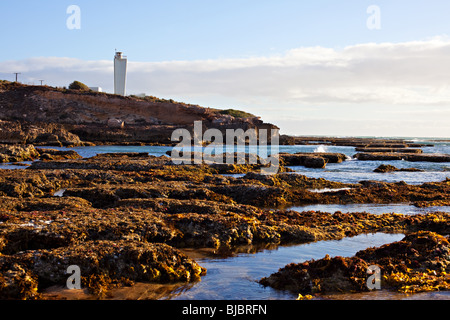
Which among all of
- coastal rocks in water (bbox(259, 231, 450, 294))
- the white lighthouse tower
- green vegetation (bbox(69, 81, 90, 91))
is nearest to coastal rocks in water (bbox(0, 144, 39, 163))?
coastal rocks in water (bbox(259, 231, 450, 294))

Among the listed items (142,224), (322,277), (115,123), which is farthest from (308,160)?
(115,123)

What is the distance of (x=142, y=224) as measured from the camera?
29.1 ft

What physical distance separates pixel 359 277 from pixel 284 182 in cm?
1364

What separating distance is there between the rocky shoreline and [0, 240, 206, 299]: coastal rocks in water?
→ 16 mm

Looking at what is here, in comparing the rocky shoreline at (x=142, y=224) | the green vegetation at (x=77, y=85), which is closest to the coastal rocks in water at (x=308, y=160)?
the rocky shoreline at (x=142, y=224)

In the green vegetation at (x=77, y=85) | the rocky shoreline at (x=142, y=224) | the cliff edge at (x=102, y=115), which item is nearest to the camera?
the rocky shoreline at (x=142, y=224)

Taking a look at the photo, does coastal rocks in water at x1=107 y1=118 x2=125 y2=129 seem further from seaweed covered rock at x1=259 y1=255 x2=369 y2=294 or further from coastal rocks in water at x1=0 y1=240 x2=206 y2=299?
→ seaweed covered rock at x1=259 y1=255 x2=369 y2=294

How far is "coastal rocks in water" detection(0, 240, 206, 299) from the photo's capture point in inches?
240

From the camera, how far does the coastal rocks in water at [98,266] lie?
6102 mm

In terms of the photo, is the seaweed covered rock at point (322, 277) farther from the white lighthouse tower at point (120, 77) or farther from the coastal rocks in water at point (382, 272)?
the white lighthouse tower at point (120, 77)

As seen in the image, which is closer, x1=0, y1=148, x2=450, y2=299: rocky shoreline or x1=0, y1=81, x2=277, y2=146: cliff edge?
x1=0, y1=148, x2=450, y2=299: rocky shoreline

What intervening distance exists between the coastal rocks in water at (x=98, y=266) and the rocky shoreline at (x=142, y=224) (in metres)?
0.02
